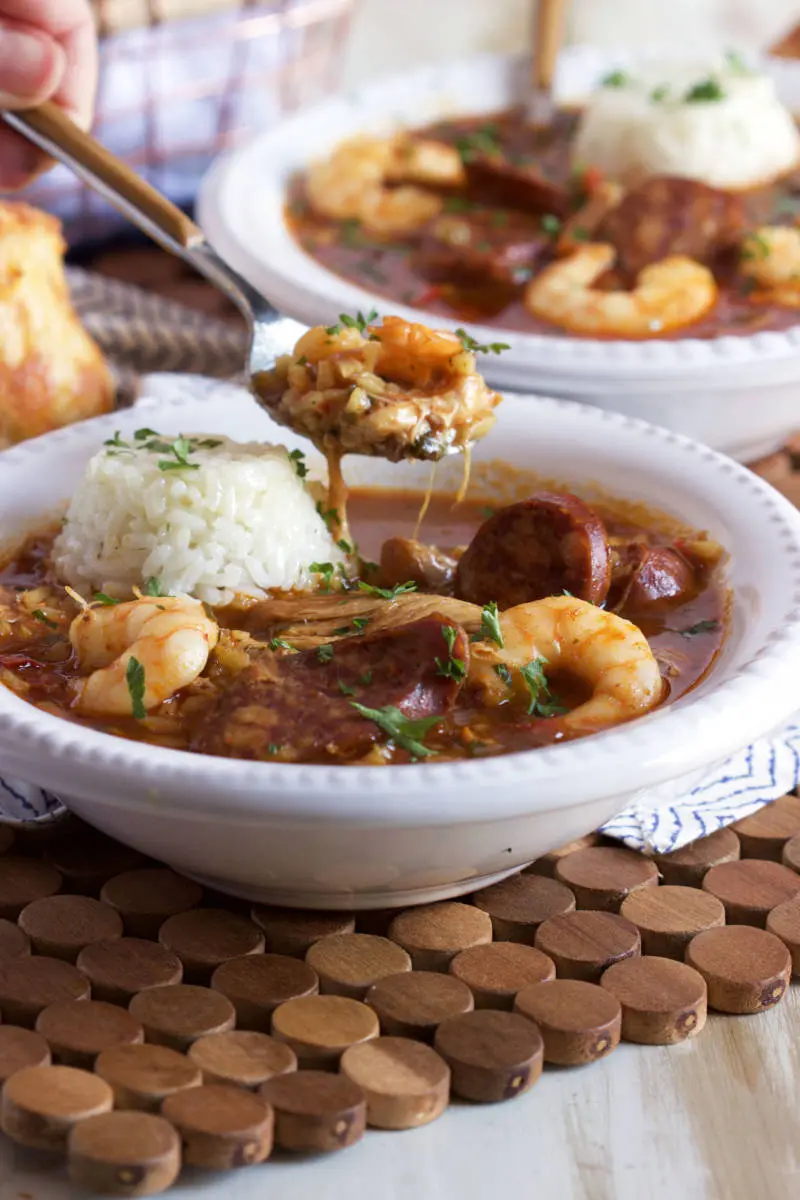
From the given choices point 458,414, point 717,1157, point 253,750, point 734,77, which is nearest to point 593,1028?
point 717,1157

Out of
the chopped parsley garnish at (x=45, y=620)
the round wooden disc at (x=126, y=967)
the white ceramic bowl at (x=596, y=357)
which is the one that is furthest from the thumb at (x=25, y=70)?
the round wooden disc at (x=126, y=967)

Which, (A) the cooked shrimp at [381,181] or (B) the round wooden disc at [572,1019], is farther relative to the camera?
(A) the cooked shrimp at [381,181]

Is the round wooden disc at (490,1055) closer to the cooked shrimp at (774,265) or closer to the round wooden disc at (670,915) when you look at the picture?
the round wooden disc at (670,915)

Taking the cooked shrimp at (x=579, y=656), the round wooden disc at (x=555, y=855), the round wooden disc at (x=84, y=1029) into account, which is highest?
the cooked shrimp at (x=579, y=656)

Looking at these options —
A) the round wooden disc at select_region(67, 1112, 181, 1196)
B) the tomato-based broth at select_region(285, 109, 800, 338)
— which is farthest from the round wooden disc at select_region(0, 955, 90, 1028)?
the tomato-based broth at select_region(285, 109, 800, 338)

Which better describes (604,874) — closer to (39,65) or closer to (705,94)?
(39,65)

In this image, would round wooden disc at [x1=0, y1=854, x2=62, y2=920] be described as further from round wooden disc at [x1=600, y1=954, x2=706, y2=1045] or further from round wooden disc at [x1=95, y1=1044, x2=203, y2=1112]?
round wooden disc at [x1=600, y1=954, x2=706, y2=1045]

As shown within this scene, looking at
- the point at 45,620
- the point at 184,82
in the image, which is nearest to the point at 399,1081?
the point at 45,620

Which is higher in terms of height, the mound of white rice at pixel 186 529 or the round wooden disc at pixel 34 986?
the mound of white rice at pixel 186 529

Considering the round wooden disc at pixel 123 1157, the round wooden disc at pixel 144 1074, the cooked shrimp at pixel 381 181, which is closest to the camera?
the round wooden disc at pixel 123 1157
